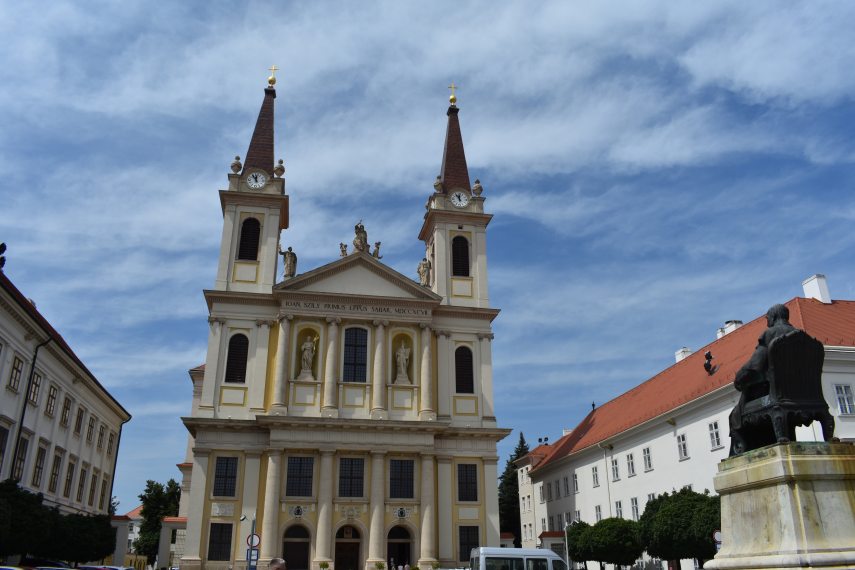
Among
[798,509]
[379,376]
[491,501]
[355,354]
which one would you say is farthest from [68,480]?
[798,509]

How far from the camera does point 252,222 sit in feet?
133

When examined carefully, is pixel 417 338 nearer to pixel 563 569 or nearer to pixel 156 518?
pixel 563 569

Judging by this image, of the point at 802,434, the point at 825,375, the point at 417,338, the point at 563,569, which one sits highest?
the point at 417,338

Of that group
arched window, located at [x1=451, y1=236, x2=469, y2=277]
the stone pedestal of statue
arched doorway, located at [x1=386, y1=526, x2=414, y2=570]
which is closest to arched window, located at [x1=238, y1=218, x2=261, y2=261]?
arched window, located at [x1=451, y1=236, x2=469, y2=277]

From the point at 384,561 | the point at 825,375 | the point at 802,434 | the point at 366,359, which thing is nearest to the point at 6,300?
the point at 366,359

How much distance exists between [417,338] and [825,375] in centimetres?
1962

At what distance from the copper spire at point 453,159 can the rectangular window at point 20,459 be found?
1016 inches

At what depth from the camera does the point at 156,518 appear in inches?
A: 2606

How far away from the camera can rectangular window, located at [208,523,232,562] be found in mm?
33606

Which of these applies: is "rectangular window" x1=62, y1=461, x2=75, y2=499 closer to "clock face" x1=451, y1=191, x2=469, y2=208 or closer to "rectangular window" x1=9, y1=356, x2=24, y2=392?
"rectangular window" x1=9, y1=356, x2=24, y2=392

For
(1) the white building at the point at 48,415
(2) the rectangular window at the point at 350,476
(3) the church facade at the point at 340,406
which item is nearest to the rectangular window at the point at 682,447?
(3) the church facade at the point at 340,406

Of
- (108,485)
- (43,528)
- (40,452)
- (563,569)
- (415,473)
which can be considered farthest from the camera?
(108,485)

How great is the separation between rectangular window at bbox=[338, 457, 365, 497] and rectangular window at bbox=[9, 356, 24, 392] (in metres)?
14.5

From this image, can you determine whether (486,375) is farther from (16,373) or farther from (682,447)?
(16,373)
